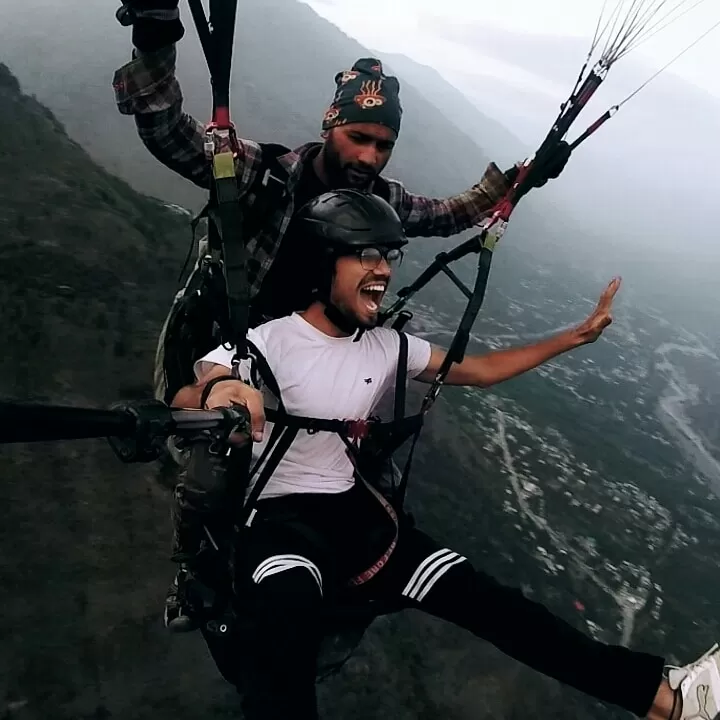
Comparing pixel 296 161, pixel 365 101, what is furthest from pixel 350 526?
pixel 365 101

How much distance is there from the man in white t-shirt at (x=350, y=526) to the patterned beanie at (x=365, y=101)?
658 mm

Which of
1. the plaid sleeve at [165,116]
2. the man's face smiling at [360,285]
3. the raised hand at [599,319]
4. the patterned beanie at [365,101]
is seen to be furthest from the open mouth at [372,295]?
the raised hand at [599,319]

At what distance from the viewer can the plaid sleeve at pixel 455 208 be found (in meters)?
4.88

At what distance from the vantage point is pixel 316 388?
3.54 meters

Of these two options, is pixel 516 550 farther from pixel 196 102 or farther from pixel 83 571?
pixel 196 102

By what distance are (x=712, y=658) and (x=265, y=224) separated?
3.47 metres

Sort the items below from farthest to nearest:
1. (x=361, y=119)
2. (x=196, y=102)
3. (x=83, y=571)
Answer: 1. (x=196, y=102)
2. (x=83, y=571)
3. (x=361, y=119)

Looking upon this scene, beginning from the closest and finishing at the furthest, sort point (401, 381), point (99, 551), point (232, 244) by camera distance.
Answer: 1. point (232, 244)
2. point (401, 381)
3. point (99, 551)

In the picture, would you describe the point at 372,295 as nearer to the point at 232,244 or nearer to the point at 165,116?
the point at 232,244

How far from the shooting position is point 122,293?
38.5 feet

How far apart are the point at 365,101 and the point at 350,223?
0.99 m

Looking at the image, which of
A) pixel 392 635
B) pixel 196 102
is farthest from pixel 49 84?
pixel 392 635

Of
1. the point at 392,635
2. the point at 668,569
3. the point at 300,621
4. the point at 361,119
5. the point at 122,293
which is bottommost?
the point at 668,569

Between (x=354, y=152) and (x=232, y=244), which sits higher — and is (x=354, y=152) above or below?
above
